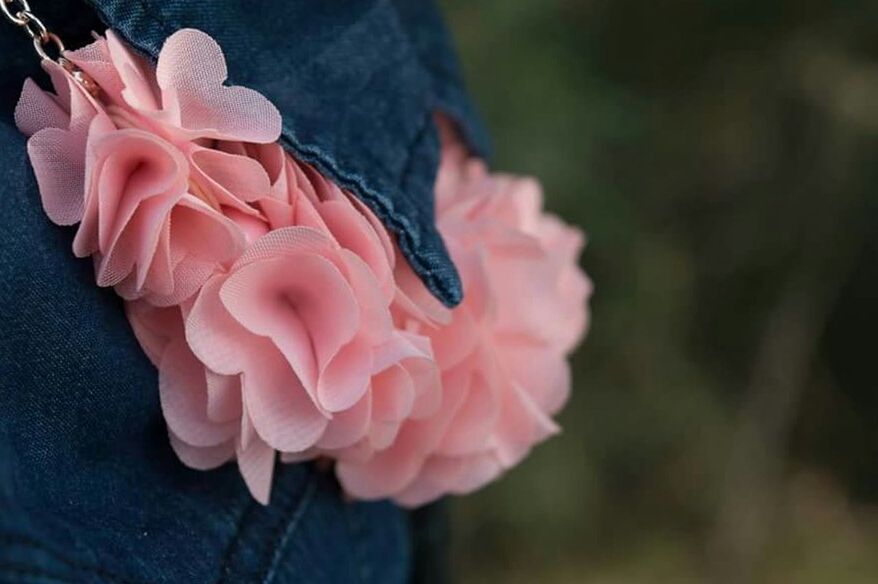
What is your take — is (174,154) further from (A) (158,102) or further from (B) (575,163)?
(B) (575,163)

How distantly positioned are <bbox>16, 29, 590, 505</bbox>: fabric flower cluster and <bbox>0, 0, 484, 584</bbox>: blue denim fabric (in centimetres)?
1

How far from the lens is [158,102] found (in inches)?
12.7

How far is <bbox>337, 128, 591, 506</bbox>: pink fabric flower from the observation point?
41 cm

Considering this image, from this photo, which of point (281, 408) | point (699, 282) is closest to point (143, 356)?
point (281, 408)

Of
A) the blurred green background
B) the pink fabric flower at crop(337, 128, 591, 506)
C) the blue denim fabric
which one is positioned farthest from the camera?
the blurred green background

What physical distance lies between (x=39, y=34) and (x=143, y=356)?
0.38 feet

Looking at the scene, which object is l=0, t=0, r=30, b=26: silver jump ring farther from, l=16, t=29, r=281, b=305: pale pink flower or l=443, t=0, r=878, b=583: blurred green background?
l=443, t=0, r=878, b=583: blurred green background

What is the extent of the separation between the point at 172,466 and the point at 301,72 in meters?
0.15

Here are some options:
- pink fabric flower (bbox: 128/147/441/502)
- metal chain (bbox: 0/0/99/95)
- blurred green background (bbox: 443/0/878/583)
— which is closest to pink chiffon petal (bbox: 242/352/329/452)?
pink fabric flower (bbox: 128/147/441/502)

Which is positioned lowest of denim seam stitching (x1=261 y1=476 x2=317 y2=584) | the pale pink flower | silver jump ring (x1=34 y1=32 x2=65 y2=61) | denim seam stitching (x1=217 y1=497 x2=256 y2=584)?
denim seam stitching (x1=261 y1=476 x2=317 y2=584)

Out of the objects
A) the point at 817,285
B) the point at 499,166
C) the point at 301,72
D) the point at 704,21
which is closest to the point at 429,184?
the point at 301,72

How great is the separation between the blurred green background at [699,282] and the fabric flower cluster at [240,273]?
0.48m

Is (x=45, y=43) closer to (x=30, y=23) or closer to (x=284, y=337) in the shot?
(x=30, y=23)

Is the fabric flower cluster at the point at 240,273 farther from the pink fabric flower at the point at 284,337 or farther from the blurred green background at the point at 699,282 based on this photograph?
the blurred green background at the point at 699,282
